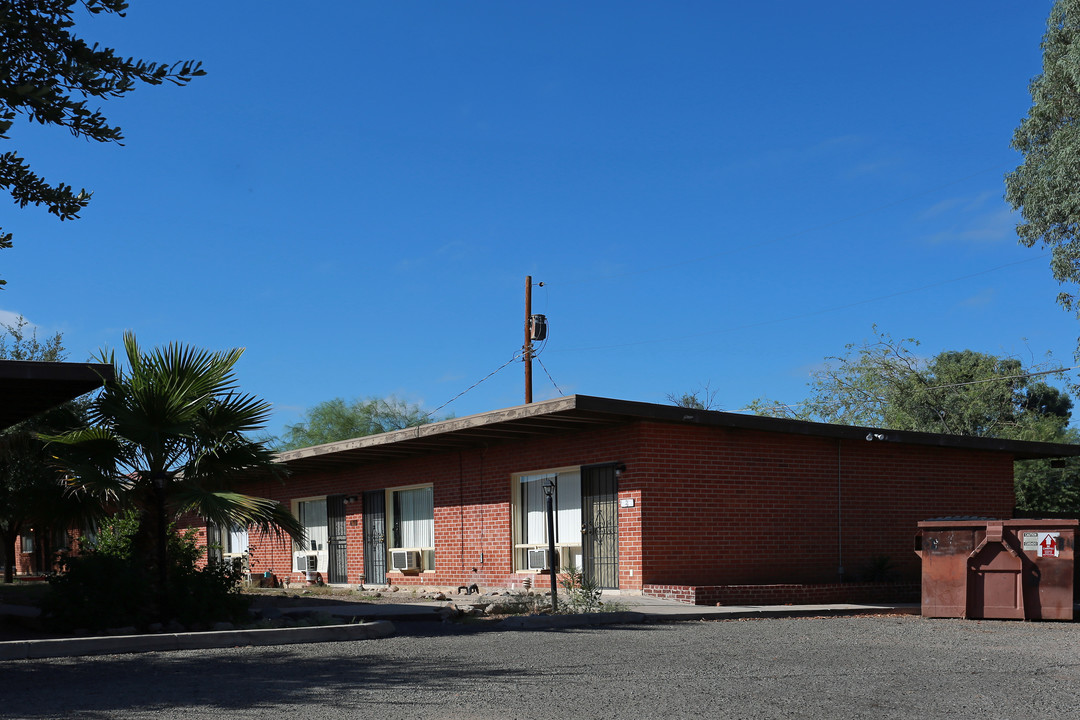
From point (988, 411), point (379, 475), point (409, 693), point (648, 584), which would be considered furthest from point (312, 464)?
point (988, 411)

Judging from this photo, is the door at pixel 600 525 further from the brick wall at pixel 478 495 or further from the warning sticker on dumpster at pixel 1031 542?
the warning sticker on dumpster at pixel 1031 542

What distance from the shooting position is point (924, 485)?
20172 mm

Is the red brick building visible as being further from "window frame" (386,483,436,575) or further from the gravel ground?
the gravel ground

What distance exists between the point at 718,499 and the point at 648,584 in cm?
195

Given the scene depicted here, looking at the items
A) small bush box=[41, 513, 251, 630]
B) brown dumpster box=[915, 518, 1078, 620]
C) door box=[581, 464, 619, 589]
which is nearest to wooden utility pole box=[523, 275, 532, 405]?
door box=[581, 464, 619, 589]

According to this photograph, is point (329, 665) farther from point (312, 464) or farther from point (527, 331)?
point (527, 331)

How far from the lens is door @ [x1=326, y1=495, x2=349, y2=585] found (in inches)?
1005

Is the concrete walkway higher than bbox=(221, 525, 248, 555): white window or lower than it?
higher

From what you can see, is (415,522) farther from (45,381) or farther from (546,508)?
(45,381)

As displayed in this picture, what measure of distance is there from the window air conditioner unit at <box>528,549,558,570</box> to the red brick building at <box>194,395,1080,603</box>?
36mm

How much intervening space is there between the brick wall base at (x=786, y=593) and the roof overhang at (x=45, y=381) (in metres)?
8.86

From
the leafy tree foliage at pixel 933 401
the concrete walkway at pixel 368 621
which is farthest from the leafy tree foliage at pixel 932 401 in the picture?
the concrete walkway at pixel 368 621

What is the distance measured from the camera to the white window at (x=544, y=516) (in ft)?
62.4

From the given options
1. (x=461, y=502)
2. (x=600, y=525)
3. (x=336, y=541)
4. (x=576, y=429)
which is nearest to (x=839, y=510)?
(x=600, y=525)
